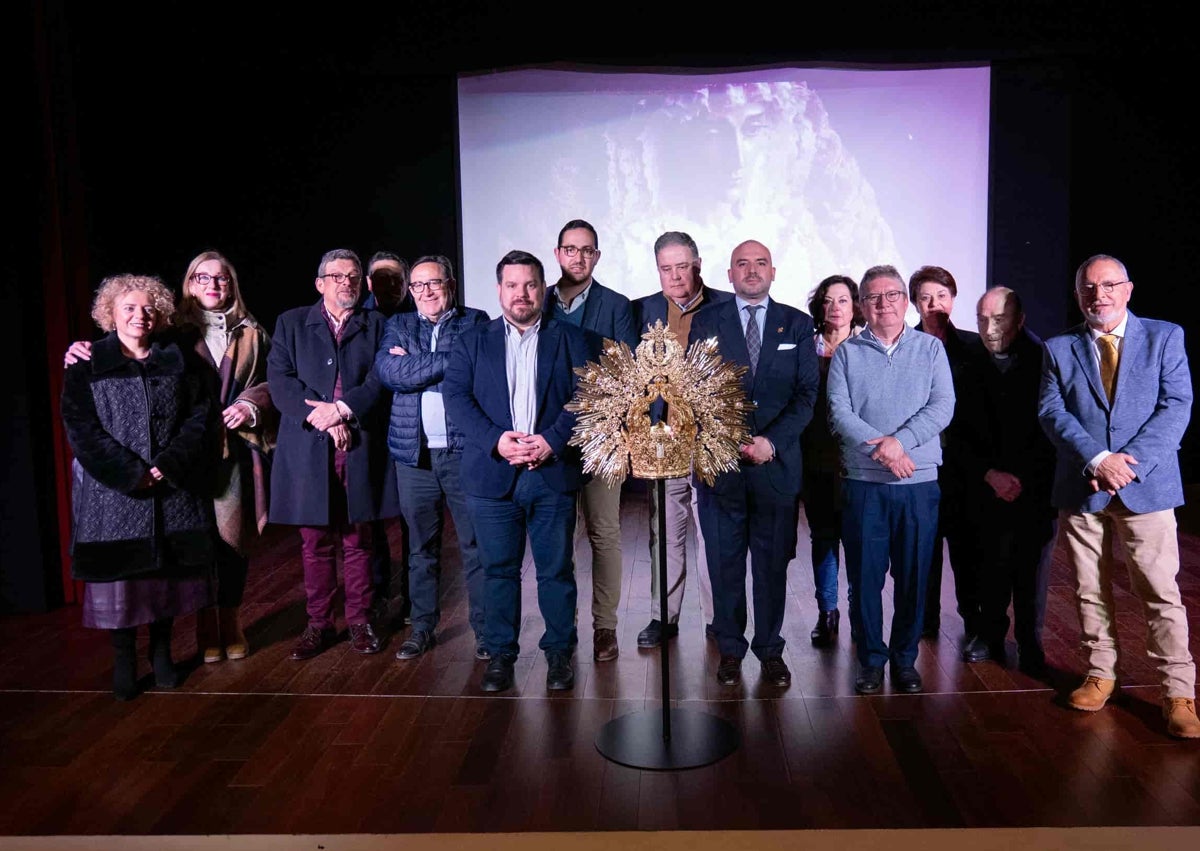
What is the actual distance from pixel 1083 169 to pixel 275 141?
601cm

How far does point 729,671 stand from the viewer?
4012 millimetres

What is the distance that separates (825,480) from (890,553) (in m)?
0.60

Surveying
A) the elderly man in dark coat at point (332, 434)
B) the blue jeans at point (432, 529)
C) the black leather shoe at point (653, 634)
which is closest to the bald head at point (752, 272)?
the blue jeans at point (432, 529)

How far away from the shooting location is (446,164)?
8.20m

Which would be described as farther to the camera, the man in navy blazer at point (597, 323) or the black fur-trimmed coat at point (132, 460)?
the man in navy blazer at point (597, 323)

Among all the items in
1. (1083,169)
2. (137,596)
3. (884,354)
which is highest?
(1083,169)

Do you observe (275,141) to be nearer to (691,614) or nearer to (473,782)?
(691,614)

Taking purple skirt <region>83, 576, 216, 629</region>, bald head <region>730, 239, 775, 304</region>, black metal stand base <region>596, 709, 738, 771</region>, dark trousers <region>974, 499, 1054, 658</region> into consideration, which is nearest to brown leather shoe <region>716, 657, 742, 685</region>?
black metal stand base <region>596, 709, 738, 771</region>

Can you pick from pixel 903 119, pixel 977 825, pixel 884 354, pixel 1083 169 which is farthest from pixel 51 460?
pixel 1083 169

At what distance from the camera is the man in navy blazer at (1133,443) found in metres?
3.42

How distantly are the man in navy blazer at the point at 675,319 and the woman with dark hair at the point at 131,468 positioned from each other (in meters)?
1.81

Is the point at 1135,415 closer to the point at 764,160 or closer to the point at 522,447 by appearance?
the point at 522,447

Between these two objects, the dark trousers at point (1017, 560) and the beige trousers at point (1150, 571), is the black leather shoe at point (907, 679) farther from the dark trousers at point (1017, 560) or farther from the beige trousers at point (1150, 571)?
the beige trousers at point (1150, 571)

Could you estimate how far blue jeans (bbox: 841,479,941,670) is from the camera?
3834mm
